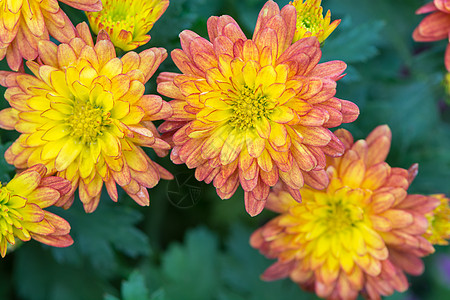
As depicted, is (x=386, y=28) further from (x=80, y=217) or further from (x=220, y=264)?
(x=80, y=217)

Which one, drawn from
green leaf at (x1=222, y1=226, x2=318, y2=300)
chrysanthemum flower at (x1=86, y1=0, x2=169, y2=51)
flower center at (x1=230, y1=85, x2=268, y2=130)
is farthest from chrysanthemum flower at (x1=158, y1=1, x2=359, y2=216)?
green leaf at (x1=222, y1=226, x2=318, y2=300)

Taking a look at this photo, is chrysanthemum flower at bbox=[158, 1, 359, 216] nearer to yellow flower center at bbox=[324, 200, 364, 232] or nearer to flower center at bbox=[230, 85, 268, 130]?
flower center at bbox=[230, 85, 268, 130]

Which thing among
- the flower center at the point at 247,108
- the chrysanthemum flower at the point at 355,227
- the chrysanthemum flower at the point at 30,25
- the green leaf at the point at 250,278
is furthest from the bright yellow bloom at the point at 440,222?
the chrysanthemum flower at the point at 30,25

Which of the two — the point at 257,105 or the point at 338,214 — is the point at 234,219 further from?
the point at 257,105

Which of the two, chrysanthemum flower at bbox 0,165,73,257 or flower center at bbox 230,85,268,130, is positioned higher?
flower center at bbox 230,85,268,130

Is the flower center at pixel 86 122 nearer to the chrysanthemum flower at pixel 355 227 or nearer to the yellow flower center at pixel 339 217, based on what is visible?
the chrysanthemum flower at pixel 355 227

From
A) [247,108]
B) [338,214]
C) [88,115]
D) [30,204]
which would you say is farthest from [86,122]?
[338,214]
